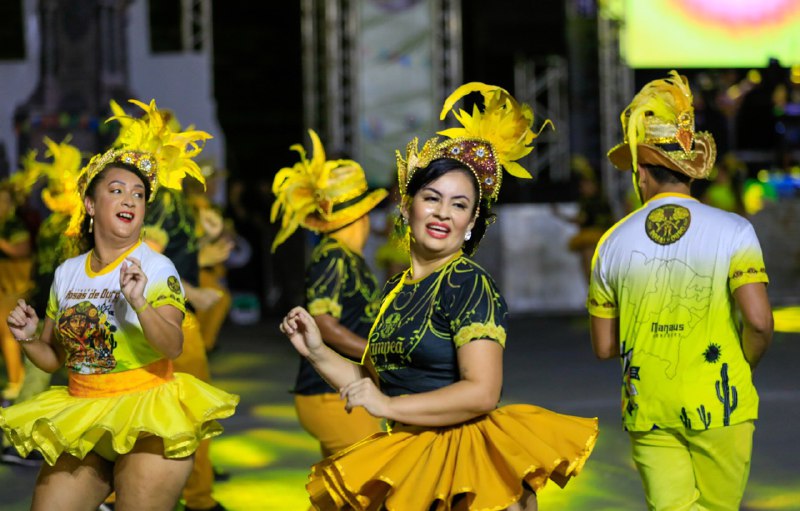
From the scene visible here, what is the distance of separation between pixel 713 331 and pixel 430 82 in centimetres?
1103

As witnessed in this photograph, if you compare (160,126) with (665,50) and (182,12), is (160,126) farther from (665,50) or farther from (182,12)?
(665,50)

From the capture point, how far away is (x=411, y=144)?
391cm

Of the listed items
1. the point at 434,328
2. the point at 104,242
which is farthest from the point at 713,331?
the point at 104,242

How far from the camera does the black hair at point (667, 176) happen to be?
4562 mm

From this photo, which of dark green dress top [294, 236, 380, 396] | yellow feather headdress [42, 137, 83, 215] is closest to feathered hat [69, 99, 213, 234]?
dark green dress top [294, 236, 380, 396]

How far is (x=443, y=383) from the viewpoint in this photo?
365 cm

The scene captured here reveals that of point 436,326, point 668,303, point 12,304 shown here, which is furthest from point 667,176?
point 12,304

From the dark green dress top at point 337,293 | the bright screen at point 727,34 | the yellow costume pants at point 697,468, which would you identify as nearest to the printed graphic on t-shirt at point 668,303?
the yellow costume pants at point 697,468

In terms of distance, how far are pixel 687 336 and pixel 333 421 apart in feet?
5.99

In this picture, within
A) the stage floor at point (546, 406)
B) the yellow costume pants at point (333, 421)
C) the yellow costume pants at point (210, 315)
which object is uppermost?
the yellow costume pants at point (333, 421)

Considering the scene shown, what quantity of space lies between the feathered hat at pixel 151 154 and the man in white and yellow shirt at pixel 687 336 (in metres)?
1.71

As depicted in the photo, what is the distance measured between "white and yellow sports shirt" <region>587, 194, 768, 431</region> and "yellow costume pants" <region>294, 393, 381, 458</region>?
4.58 feet

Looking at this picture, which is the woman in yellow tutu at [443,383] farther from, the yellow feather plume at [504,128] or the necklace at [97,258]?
the necklace at [97,258]

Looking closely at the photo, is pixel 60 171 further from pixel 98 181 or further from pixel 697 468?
pixel 697 468
